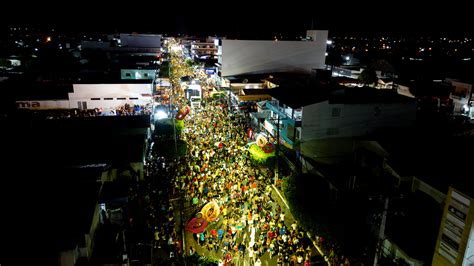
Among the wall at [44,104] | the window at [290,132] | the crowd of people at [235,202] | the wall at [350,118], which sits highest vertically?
the wall at [350,118]

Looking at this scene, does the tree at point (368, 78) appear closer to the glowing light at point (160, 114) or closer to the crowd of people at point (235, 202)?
the crowd of people at point (235, 202)

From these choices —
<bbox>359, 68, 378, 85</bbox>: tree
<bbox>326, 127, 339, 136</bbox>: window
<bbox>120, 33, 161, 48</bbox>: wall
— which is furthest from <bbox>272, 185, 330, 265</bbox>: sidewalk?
<bbox>120, 33, 161, 48</bbox>: wall

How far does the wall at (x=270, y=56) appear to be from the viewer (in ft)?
142

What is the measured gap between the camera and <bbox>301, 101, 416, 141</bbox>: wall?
738 inches

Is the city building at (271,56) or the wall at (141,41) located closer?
the city building at (271,56)

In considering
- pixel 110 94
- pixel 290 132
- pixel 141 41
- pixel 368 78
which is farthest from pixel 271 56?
pixel 141 41

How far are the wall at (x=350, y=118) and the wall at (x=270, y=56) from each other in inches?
1032

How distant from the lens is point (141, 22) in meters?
106

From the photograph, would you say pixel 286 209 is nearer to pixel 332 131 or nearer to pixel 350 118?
pixel 332 131

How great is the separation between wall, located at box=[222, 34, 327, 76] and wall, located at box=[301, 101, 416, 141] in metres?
26.2

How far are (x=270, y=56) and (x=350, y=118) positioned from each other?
2746cm

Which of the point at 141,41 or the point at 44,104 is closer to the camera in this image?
the point at 44,104

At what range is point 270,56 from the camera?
44.9 metres

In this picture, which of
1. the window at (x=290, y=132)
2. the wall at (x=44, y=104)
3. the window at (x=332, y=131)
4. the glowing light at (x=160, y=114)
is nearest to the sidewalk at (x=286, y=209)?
the window at (x=290, y=132)
